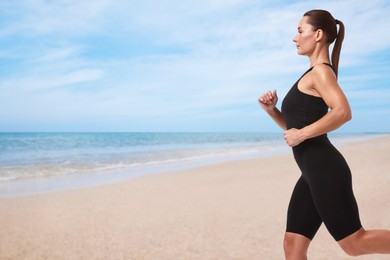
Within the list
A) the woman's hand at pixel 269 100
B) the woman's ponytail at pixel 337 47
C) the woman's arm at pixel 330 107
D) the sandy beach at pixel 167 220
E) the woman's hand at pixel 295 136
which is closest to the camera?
the woman's arm at pixel 330 107

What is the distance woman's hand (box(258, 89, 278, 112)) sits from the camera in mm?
2871

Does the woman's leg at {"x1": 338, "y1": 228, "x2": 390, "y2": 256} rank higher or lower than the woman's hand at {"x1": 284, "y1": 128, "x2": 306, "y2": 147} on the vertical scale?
lower

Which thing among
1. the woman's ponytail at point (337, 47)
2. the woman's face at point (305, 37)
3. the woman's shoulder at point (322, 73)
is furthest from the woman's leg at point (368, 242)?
the woman's face at point (305, 37)

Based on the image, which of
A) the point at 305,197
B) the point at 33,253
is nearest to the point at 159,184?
the point at 33,253

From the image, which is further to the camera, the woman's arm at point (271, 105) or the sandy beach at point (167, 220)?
the sandy beach at point (167, 220)

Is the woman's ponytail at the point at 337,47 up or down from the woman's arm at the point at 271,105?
up

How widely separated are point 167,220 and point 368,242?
397 centimetres

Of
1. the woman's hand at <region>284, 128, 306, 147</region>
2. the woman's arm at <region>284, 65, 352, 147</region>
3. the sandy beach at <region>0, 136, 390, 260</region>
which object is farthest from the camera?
the sandy beach at <region>0, 136, 390, 260</region>

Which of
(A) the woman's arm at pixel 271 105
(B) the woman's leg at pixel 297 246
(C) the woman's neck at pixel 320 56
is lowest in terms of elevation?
(B) the woman's leg at pixel 297 246

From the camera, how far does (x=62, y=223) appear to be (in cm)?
591

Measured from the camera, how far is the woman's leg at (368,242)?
2215mm

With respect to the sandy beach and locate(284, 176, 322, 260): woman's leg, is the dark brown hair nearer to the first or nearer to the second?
locate(284, 176, 322, 260): woman's leg

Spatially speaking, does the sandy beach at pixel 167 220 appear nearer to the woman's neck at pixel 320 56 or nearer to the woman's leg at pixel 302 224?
the woman's leg at pixel 302 224

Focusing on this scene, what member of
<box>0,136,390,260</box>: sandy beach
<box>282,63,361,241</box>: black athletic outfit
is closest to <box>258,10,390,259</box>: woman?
<box>282,63,361,241</box>: black athletic outfit
